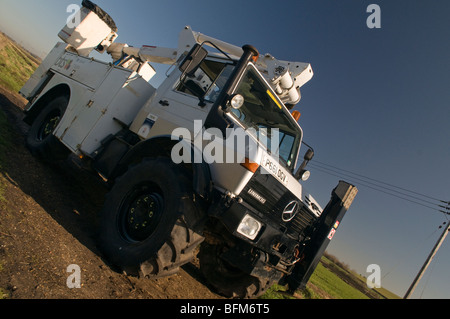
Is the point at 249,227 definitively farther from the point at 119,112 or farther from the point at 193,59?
the point at 119,112

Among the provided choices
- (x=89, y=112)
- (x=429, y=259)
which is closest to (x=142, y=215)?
(x=89, y=112)

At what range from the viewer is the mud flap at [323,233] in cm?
415

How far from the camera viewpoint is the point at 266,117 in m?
4.19

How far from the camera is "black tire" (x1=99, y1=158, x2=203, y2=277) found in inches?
120

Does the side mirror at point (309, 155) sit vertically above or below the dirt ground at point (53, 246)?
above

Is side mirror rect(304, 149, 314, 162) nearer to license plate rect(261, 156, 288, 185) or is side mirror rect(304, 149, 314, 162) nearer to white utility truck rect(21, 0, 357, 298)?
Answer: white utility truck rect(21, 0, 357, 298)

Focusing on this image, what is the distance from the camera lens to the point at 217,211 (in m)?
2.98

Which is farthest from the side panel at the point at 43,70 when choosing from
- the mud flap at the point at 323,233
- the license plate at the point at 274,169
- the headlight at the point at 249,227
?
the mud flap at the point at 323,233

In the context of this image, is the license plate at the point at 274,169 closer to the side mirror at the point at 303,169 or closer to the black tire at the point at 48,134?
the side mirror at the point at 303,169

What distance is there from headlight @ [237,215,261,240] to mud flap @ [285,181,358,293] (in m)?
1.50

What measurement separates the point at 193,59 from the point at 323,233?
3.18 m

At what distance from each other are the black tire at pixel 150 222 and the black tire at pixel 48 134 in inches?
97.4
